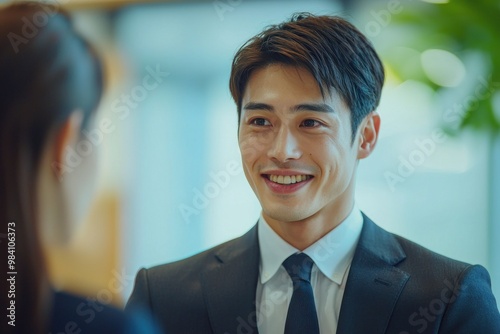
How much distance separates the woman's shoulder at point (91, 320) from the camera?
4.41 feet

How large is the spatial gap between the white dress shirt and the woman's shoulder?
8.7 inches

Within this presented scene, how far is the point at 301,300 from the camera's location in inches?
50.5

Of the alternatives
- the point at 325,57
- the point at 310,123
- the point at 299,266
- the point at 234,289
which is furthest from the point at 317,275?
the point at 325,57

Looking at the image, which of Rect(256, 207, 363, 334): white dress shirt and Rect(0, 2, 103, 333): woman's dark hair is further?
Rect(256, 207, 363, 334): white dress shirt

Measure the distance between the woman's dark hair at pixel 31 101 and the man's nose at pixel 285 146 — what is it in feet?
1.07

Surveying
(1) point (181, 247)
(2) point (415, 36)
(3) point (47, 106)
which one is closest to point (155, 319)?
(1) point (181, 247)

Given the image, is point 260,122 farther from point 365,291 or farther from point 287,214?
point 365,291

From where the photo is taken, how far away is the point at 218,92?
1.48m

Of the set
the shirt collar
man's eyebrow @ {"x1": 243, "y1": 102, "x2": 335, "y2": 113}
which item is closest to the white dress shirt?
the shirt collar

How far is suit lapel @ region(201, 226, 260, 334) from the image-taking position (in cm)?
130

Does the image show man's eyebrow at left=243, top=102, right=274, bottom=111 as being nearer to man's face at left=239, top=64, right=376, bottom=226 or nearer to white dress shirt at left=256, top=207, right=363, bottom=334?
man's face at left=239, top=64, right=376, bottom=226

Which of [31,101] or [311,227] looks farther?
[311,227]

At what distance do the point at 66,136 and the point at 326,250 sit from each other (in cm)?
53

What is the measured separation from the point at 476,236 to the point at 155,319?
0.65 m
